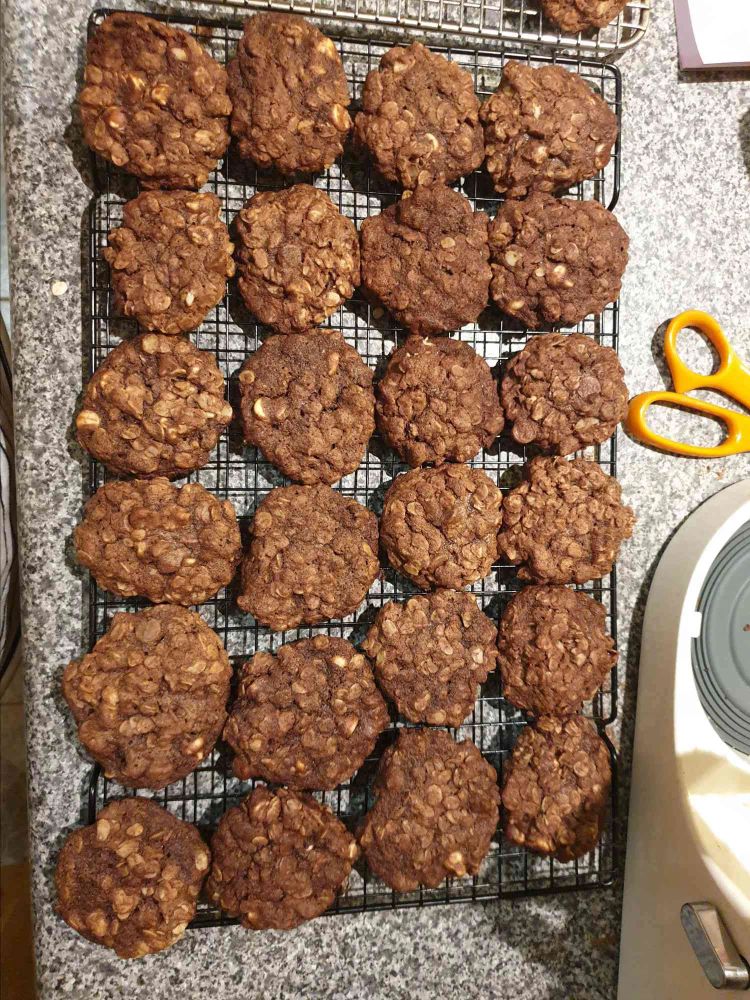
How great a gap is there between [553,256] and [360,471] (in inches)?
20.4

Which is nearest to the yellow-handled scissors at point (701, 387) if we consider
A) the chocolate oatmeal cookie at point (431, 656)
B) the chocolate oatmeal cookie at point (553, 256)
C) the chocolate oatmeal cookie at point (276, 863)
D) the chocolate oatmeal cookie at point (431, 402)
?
the chocolate oatmeal cookie at point (553, 256)

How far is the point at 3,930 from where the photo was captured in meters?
1.62

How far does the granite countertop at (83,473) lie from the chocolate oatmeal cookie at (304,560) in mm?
368

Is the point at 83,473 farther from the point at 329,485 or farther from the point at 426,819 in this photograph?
the point at 426,819

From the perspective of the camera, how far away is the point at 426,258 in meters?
A: 1.16

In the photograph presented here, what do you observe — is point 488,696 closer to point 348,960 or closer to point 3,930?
point 348,960

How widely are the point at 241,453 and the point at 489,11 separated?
965mm

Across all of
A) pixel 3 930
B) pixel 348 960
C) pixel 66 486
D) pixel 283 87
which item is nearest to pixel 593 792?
pixel 348 960

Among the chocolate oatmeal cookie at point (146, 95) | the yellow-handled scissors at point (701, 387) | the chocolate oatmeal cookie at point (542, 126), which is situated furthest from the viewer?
the yellow-handled scissors at point (701, 387)

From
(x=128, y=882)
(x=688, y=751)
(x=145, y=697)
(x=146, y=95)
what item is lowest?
(x=128, y=882)

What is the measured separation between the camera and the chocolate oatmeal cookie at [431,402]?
1166mm

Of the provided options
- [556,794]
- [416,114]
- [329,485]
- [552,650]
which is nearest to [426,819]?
[556,794]

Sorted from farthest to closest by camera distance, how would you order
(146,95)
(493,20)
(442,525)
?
(493,20) → (442,525) → (146,95)

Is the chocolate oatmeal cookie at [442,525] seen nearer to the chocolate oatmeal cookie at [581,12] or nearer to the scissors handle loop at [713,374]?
the scissors handle loop at [713,374]
